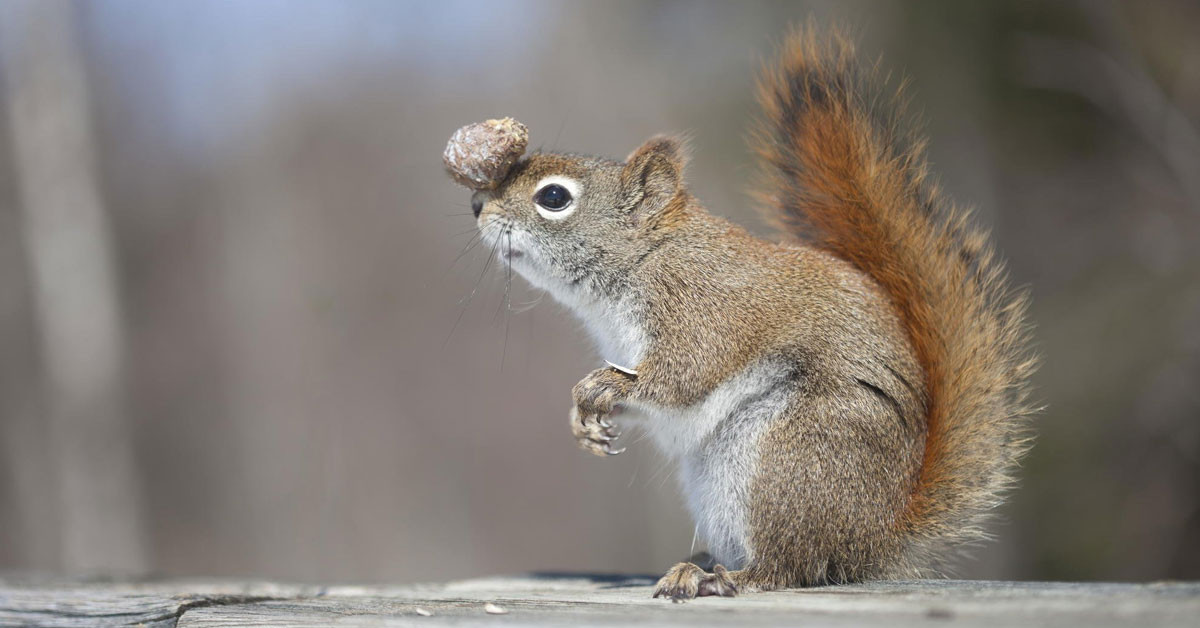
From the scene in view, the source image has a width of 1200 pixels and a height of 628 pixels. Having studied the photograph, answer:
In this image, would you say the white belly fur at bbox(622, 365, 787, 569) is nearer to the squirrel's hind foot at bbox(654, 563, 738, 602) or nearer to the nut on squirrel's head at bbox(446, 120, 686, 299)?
the squirrel's hind foot at bbox(654, 563, 738, 602)

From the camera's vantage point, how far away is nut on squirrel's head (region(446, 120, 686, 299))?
2.23m

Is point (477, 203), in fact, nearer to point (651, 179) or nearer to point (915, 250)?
point (651, 179)

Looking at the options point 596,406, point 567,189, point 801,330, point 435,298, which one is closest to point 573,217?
point 567,189

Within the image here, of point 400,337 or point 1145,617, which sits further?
point 400,337

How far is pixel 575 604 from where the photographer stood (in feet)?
5.91

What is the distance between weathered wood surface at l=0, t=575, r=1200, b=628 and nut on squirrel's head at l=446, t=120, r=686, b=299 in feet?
2.37

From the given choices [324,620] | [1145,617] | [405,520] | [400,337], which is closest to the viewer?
[1145,617]

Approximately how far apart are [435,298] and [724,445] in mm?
5420

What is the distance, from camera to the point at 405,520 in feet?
21.0

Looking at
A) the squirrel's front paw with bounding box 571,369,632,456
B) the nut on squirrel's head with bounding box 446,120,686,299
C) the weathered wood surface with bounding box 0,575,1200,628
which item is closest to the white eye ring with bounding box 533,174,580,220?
the nut on squirrel's head with bounding box 446,120,686,299

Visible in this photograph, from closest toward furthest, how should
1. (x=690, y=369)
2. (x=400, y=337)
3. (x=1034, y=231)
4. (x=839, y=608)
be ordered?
1. (x=839, y=608)
2. (x=690, y=369)
3. (x=1034, y=231)
4. (x=400, y=337)

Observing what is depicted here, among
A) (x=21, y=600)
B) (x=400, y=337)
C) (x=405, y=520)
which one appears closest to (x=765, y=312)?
(x=21, y=600)

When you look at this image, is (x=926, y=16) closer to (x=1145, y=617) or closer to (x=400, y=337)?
(x=400, y=337)

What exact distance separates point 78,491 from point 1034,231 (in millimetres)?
5853
